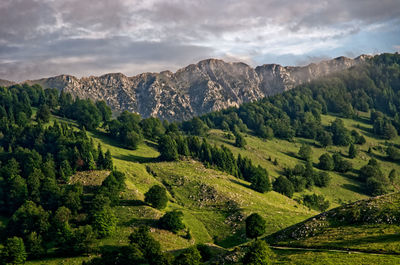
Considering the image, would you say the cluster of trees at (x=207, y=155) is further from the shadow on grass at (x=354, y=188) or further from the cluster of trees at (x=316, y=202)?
the shadow on grass at (x=354, y=188)

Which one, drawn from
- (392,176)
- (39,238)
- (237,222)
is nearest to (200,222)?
(237,222)

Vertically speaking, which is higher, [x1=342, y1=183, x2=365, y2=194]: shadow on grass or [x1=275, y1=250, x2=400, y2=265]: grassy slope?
[x1=275, y1=250, x2=400, y2=265]: grassy slope

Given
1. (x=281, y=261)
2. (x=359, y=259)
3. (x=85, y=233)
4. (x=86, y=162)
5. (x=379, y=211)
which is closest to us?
(x=359, y=259)

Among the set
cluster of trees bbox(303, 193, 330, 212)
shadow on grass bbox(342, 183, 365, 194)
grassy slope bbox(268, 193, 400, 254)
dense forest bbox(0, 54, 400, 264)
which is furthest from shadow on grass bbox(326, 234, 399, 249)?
shadow on grass bbox(342, 183, 365, 194)

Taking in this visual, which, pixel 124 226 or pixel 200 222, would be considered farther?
pixel 200 222

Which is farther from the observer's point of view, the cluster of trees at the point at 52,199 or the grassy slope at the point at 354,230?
the cluster of trees at the point at 52,199

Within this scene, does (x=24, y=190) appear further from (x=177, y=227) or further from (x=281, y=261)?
(x=281, y=261)

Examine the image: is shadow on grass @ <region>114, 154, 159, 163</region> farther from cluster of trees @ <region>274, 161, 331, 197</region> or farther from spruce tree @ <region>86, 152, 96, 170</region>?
cluster of trees @ <region>274, 161, 331, 197</region>

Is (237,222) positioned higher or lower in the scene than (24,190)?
lower

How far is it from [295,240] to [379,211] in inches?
782

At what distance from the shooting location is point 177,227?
10075cm

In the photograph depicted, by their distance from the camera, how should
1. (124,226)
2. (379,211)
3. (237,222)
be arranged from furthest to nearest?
(237,222), (124,226), (379,211)

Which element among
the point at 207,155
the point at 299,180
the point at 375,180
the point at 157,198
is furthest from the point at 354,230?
the point at 375,180

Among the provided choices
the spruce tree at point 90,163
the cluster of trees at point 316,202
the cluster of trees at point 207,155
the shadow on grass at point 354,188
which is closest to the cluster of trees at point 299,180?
the cluster of trees at point 316,202
